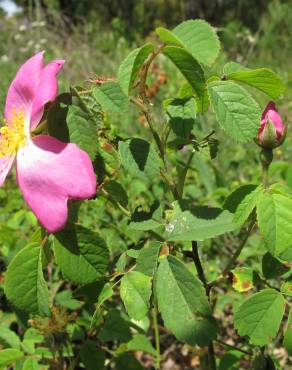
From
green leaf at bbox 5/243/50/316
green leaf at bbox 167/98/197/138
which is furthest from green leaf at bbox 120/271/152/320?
green leaf at bbox 167/98/197/138

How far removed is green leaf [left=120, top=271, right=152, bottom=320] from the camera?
2.53 feet

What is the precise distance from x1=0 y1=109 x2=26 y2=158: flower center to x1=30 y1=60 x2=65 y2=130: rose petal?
0.08m

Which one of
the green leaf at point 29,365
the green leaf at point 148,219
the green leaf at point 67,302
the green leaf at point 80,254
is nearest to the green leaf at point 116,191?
the green leaf at point 148,219

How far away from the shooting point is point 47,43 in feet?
18.9

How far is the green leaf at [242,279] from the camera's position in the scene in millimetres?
950

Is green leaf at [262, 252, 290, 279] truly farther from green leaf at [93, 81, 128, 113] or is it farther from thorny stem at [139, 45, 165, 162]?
green leaf at [93, 81, 128, 113]

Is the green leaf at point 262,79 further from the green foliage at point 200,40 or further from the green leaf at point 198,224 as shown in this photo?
the green leaf at point 198,224

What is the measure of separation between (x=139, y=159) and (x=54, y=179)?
147 mm

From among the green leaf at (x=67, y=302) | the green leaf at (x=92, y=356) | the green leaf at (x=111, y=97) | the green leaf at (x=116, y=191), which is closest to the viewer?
the green leaf at (x=111, y=97)

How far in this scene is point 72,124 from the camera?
0.73m

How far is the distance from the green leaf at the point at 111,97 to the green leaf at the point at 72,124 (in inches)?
1.4

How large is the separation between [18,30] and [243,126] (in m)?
5.76

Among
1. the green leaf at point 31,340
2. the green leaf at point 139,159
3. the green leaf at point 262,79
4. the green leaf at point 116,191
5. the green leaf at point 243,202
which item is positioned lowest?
the green leaf at point 31,340

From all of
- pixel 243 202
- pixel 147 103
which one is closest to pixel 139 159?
pixel 147 103
